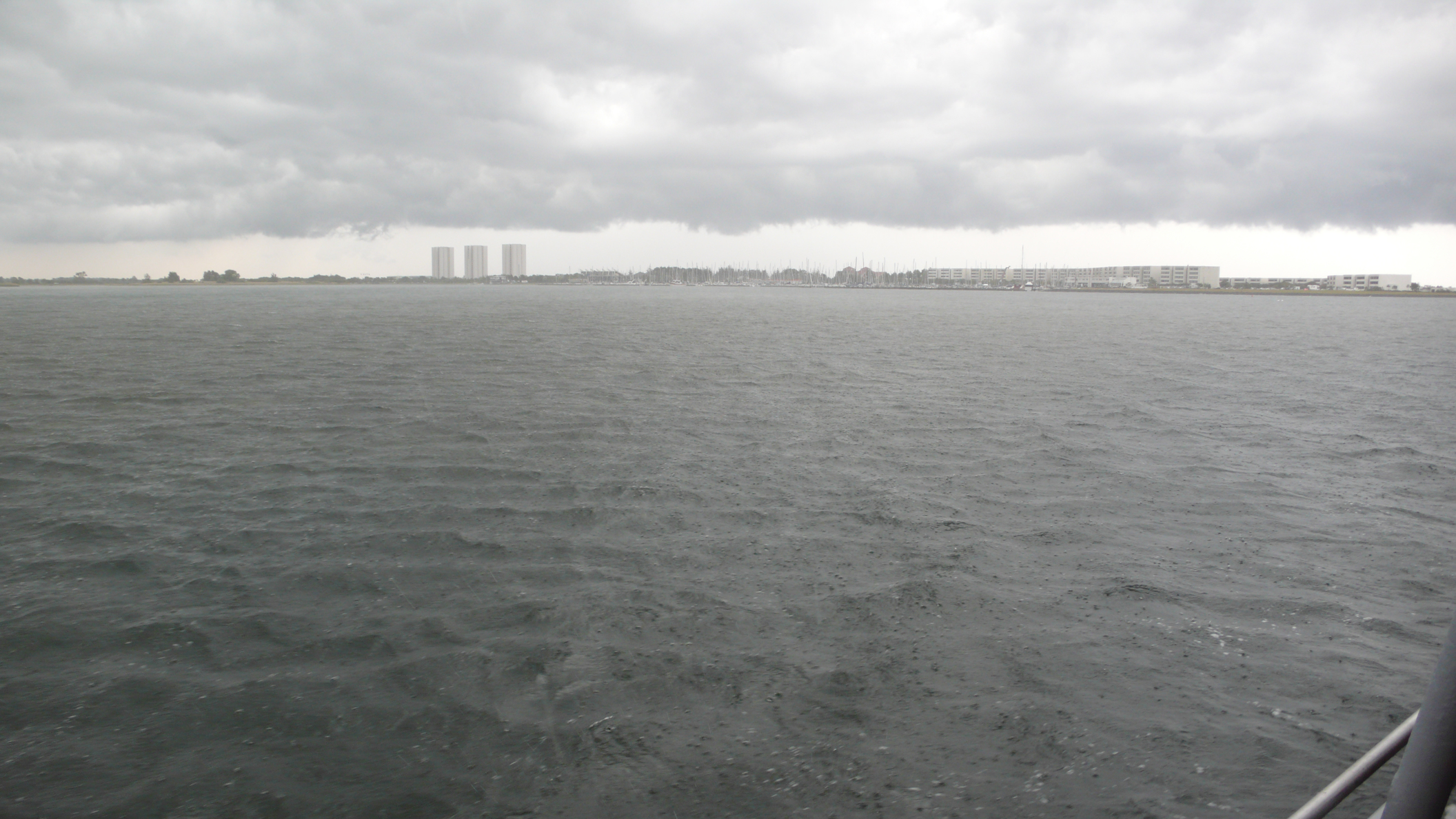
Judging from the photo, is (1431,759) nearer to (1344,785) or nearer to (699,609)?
(1344,785)

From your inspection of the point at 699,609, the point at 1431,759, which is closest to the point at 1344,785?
the point at 1431,759

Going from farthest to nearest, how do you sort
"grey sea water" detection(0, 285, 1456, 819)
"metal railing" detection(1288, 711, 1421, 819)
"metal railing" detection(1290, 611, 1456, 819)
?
"grey sea water" detection(0, 285, 1456, 819) → "metal railing" detection(1288, 711, 1421, 819) → "metal railing" detection(1290, 611, 1456, 819)

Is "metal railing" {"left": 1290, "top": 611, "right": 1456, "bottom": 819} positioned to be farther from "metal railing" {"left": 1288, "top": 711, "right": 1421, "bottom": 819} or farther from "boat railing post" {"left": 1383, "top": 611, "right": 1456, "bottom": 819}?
"metal railing" {"left": 1288, "top": 711, "right": 1421, "bottom": 819}

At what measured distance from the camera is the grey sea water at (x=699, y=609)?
29.6 ft

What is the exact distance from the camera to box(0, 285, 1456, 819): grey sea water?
9.03 meters

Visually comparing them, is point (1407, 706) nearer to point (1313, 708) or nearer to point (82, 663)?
point (1313, 708)

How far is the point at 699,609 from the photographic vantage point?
1294 cm

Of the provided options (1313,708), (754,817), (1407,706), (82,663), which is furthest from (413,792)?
(1407,706)

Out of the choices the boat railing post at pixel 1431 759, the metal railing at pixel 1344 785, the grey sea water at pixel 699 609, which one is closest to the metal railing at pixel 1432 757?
the boat railing post at pixel 1431 759

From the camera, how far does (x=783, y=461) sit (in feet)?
74.5

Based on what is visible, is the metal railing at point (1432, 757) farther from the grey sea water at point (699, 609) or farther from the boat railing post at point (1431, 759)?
the grey sea water at point (699, 609)

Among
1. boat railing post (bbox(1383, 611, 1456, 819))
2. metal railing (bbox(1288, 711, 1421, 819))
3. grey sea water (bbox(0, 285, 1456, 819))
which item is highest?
boat railing post (bbox(1383, 611, 1456, 819))

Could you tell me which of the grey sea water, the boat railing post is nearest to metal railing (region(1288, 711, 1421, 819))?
the boat railing post

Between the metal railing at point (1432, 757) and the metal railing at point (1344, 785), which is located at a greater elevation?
the metal railing at point (1432, 757)
